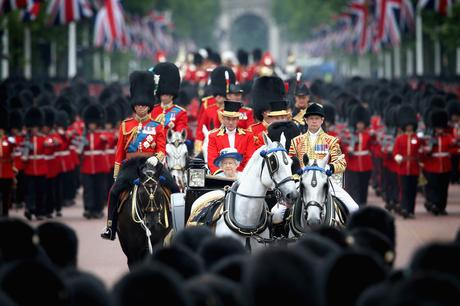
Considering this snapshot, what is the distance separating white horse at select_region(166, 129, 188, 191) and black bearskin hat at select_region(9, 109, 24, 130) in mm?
5407

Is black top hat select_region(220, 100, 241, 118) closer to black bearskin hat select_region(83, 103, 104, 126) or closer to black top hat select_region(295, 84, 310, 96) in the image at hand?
black top hat select_region(295, 84, 310, 96)

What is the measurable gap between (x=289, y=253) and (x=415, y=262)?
0.94 metres

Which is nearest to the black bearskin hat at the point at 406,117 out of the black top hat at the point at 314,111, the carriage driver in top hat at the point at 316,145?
the black top hat at the point at 314,111

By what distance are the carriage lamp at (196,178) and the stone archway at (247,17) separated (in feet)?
442

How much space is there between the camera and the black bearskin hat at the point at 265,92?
1627cm

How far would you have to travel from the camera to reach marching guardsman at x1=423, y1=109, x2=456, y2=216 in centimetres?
2133

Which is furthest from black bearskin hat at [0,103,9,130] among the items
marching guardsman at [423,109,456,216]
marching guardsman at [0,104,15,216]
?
marching guardsman at [423,109,456,216]

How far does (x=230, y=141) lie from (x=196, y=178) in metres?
1.00

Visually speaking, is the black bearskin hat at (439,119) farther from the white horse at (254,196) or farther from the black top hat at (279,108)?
the white horse at (254,196)

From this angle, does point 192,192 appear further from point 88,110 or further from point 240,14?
point 240,14

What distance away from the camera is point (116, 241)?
59.2ft

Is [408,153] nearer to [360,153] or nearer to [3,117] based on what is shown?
[360,153]

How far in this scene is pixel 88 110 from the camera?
22781 mm

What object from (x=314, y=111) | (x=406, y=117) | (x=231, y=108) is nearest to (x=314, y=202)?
(x=314, y=111)
